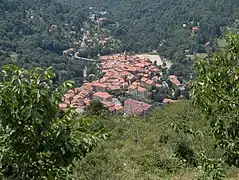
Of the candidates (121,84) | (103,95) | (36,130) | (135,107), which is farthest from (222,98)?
(121,84)

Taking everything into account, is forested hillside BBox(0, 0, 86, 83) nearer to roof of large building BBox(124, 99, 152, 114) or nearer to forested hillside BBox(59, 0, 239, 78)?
forested hillside BBox(59, 0, 239, 78)

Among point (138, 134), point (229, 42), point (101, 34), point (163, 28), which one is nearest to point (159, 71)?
point (101, 34)

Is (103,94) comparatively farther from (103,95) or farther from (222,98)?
(222,98)

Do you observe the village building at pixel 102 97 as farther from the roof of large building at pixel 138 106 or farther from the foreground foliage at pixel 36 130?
the foreground foliage at pixel 36 130

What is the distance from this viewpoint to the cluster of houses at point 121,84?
31391mm

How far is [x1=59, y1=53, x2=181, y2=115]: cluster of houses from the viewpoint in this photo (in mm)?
31391

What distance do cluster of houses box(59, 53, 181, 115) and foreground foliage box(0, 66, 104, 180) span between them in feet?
84.1

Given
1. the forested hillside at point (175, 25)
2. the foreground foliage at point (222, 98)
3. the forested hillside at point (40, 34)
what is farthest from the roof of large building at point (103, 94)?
the foreground foliage at point (222, 98)

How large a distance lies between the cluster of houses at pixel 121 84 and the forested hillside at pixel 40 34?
3724 millimetres

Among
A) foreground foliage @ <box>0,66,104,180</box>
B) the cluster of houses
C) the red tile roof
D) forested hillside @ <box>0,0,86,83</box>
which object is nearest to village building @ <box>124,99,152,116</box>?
the cluster of houses

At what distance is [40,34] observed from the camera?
5881 centimetres

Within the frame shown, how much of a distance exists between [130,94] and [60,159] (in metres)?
35.3

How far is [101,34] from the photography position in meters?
67.9

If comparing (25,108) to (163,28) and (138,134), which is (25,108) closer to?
(138,134)
